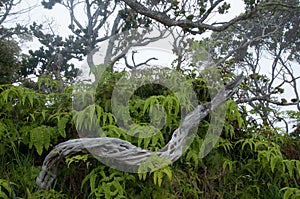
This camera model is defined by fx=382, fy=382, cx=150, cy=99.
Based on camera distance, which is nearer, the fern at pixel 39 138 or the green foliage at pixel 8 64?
the fern at pixel 39 138

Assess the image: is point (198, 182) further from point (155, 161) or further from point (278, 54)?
Answer: point (278, 54)

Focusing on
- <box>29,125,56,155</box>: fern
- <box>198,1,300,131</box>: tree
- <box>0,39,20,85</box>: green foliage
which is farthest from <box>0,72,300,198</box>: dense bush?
<box>198,1,300,131</box>: tree

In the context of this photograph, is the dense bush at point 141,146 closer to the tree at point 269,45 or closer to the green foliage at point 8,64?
the green foliage at point 8,64

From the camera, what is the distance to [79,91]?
81.9 inches

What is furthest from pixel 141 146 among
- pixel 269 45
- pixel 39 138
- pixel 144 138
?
pixel 269 45

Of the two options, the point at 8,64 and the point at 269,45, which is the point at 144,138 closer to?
the point at 8,64

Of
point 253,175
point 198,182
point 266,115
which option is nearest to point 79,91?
point 198,182

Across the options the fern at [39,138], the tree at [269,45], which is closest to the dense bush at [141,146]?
the fern at [39,138]

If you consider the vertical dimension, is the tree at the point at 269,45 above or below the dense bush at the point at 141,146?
above

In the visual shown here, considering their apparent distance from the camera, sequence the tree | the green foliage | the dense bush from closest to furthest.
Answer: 1. the dense bush
2. the green foliage
3. the tree

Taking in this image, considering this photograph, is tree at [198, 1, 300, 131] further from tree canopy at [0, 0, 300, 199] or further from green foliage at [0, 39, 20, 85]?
tree canopy at [0, 0, 300, 199]

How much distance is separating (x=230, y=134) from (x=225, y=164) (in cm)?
24

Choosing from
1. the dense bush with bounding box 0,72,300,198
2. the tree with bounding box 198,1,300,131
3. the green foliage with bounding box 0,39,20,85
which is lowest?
the dense bush with bounding box 0,72,300,198

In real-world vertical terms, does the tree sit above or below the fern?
above
